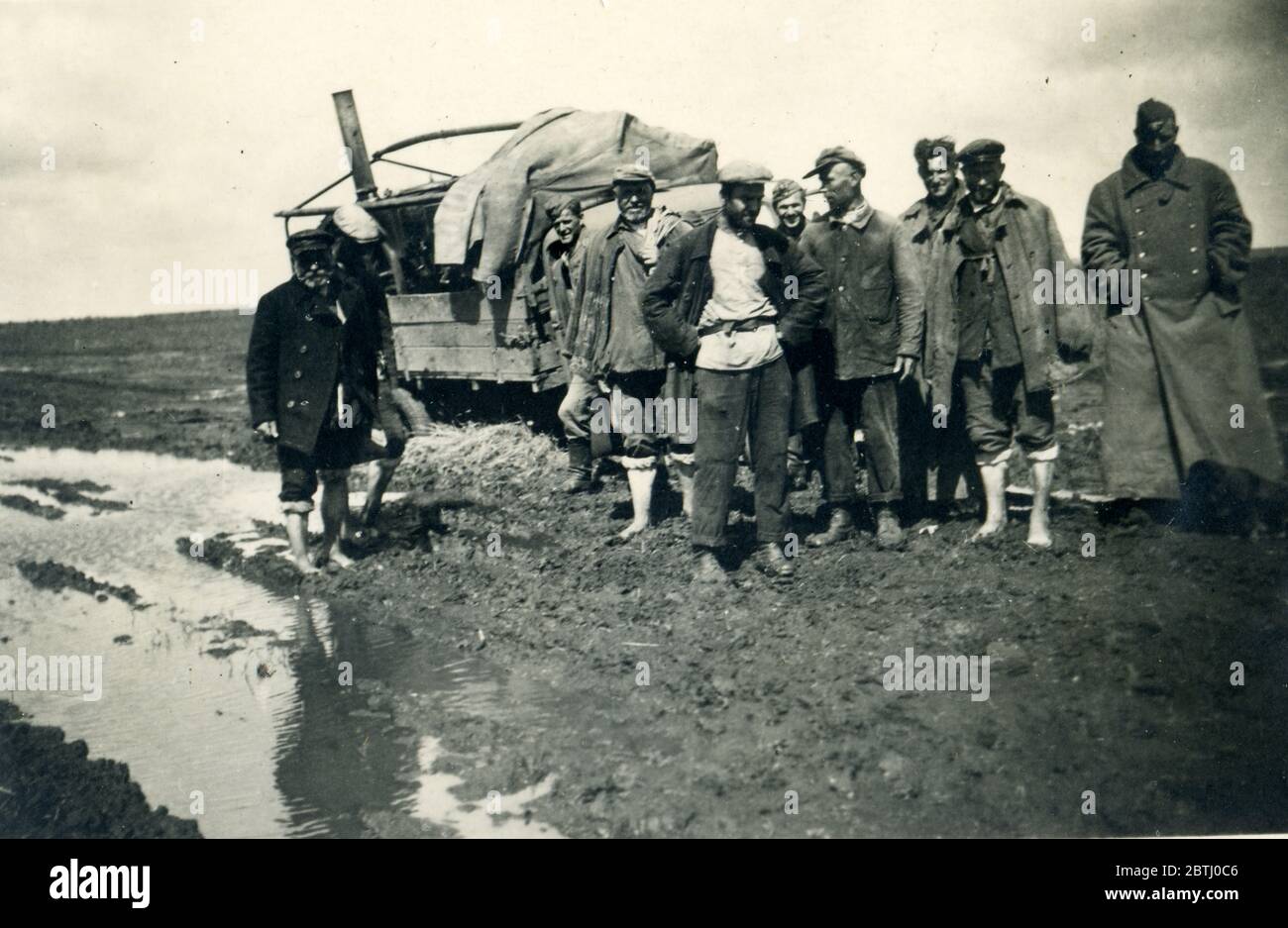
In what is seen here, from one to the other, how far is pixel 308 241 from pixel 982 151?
3693 millimetres

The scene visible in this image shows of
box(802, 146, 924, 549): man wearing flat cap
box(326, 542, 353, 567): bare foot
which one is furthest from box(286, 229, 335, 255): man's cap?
box(802, 146, 924, 549): man wearing flat cap

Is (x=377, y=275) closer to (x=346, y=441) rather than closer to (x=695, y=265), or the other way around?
(x=346, y=441)

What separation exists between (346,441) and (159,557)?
6.44 ft

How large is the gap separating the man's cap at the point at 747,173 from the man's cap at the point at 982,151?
0.98 m

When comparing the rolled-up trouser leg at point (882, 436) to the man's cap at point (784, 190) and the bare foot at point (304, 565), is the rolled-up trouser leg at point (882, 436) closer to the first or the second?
the man's cap at point (784, 190)

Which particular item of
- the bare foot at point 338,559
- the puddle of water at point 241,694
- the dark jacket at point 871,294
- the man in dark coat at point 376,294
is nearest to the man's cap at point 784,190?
the dark jacket at point 871,294

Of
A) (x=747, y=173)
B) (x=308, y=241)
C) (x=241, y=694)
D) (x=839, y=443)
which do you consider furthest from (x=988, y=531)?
(x=308, y=241)

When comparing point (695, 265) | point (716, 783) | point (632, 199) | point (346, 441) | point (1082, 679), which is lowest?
point (716, 783)

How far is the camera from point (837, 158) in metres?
5.06

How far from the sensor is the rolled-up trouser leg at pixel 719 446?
4.94 metres
